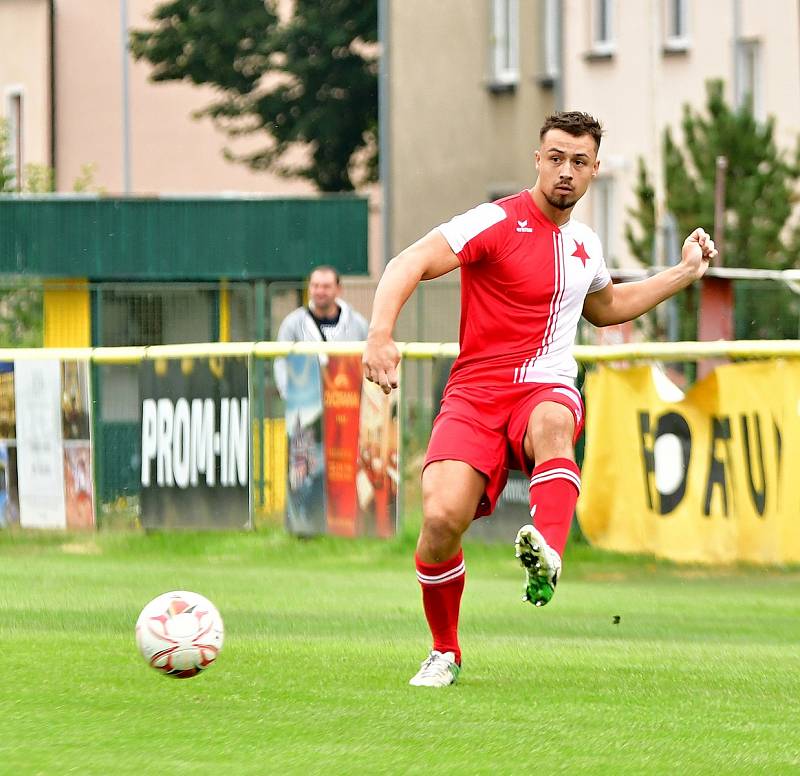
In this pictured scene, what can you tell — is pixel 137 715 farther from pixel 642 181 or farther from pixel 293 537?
pixel 642 181

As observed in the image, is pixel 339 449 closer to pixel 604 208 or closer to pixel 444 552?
pixel 444 552

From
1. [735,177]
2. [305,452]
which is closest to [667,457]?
[305,452]

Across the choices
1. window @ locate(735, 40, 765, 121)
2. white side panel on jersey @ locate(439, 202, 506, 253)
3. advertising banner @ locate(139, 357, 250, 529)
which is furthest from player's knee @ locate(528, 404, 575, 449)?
window @ locate(735, 40, 765, 121)

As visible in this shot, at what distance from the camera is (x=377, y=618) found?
11.7m

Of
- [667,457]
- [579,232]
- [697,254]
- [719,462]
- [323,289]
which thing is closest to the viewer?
[579,232]

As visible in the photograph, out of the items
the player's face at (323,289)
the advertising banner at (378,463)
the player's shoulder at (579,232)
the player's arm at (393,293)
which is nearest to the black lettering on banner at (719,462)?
the advertising banner at (378,463)

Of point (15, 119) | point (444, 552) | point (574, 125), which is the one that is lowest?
point (444, 552)

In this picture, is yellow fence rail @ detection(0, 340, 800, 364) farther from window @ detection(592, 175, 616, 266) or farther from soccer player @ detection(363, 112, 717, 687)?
window @ detection(592, 175, 616, 266)

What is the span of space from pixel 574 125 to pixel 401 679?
2204mm

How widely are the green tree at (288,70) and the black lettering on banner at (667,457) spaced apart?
36.3 meters

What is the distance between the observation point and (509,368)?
851cm

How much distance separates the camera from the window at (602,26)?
37000mm

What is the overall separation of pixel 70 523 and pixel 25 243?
9475 mm

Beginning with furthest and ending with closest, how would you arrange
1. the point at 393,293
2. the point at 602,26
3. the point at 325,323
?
the point at 602,26, the point at 325,323, the point at 393,293
